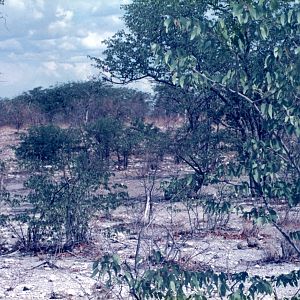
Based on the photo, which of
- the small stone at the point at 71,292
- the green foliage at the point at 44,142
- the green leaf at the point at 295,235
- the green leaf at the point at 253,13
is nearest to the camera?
the green leaf at the point at 253,13

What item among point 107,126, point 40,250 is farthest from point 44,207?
point 107,126

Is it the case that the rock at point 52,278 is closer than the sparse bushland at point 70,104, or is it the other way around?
the rock at point 52,278

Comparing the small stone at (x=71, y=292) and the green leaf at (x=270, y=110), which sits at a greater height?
the green leaf at (x=270, y=110)

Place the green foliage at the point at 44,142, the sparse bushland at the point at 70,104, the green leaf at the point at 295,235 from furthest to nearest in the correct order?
the sparse bushland at the point at 70,104
the green foliage at the point at 44,142
the green leaf at the point at 295,235

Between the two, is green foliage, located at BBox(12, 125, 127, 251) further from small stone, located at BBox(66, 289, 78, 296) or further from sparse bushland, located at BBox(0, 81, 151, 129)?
sparse bushland, located at BBox(0, 81, 151, 129)

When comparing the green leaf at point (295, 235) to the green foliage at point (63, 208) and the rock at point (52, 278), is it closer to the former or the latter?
the rock at point (52, 278)

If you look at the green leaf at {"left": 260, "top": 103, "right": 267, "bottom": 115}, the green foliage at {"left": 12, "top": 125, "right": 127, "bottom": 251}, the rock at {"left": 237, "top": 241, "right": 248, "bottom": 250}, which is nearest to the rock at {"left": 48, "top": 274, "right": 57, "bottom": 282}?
the green foliage at {"left": 12, "top": 125, "right": 127, "bottom": 251}

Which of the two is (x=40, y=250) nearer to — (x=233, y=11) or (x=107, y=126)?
(x=233, y=11)

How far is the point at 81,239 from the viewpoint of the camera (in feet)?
33.4

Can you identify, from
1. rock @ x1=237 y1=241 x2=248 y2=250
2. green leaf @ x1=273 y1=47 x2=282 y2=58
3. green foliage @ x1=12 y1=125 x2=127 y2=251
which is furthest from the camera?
rock @ x1=237 y1=241 x2=248 y2=250

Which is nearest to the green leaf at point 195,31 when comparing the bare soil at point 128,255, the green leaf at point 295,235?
the green leaf at point 295,235

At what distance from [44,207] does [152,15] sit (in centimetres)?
726

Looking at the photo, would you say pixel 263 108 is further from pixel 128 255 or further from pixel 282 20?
pixel 128 255

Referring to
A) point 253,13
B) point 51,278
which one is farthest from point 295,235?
point 51,278
